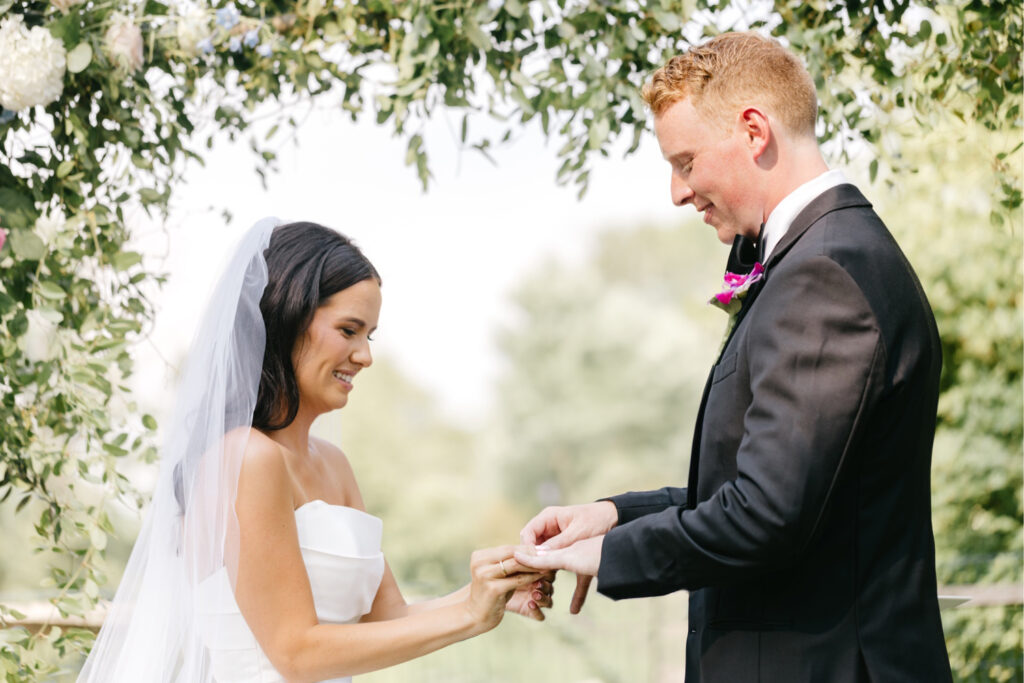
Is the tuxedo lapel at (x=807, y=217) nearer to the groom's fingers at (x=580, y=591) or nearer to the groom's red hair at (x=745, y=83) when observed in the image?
the groom's red hair at (x=745, y=83)

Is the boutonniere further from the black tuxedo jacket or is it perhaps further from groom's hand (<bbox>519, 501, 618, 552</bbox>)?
groom's hand (<bbox>519, 501, 618, 552</bbox>)

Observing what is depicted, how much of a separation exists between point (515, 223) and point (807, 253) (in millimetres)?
26762

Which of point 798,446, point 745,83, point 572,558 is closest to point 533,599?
point 572,558

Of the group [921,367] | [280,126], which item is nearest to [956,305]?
[280,126]

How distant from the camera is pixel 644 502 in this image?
8.52 ft

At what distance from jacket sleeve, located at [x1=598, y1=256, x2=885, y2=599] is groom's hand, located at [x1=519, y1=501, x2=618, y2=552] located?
0.52 meters

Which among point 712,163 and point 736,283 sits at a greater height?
point 712,163

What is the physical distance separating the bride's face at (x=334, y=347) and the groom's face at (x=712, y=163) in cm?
90

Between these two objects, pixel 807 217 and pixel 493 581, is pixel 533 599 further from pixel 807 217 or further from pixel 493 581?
pixel 807 217

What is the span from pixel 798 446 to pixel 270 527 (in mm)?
1214

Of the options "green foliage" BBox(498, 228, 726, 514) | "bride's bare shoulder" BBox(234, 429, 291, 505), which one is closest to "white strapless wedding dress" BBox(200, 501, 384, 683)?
"bride's bare shoulder" BBox(234, 429, 291, 505)

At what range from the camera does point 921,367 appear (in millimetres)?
1898

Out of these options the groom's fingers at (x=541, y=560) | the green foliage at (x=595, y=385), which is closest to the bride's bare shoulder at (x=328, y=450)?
the groom's fingers at (x=541, y=560)

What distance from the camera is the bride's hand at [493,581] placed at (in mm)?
2387
